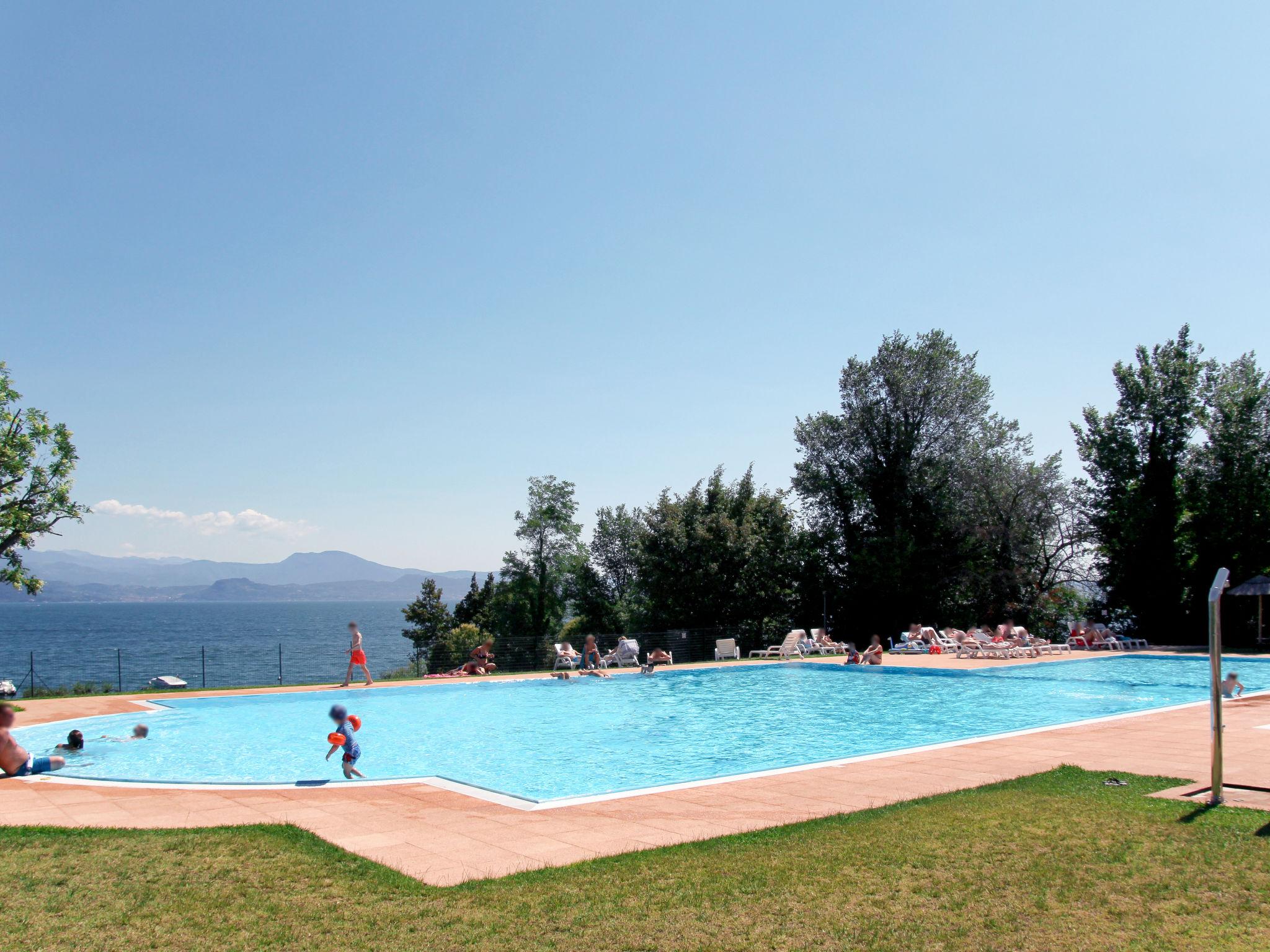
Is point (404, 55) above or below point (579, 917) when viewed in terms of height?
above

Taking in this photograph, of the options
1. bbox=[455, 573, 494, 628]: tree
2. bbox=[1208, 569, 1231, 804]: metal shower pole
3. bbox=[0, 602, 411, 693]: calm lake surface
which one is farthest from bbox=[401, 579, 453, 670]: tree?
bbox=[1208, 569, 1231, 804]: metal shower pole

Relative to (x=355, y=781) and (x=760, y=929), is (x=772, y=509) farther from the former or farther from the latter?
(x=760, y=929)

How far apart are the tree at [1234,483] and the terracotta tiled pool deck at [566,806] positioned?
2133 centimetres

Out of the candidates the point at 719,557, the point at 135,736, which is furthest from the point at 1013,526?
the point at 135,736

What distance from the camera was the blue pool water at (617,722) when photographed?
1173 centimetres

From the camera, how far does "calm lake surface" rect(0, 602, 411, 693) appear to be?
57250 mm

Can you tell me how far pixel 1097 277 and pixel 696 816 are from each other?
2209 centimetres

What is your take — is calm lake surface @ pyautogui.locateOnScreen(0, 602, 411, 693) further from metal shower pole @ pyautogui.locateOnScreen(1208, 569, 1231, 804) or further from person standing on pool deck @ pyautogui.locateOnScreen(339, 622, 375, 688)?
metal shower pole @ pyautogui.locateOnScreen(1208, 569, 1231, 804)

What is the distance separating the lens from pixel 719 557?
108 feet

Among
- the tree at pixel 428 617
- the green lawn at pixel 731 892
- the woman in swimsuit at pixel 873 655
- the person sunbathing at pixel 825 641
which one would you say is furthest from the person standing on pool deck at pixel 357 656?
the tree at pixel 428 617

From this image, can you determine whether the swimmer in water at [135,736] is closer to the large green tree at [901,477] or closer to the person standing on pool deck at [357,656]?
the person standing on pool deck at [357,656]

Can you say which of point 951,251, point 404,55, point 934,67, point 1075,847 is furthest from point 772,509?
point 1075,847

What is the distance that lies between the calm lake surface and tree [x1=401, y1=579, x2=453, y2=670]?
16.3 ft

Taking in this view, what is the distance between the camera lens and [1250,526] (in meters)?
27.8
